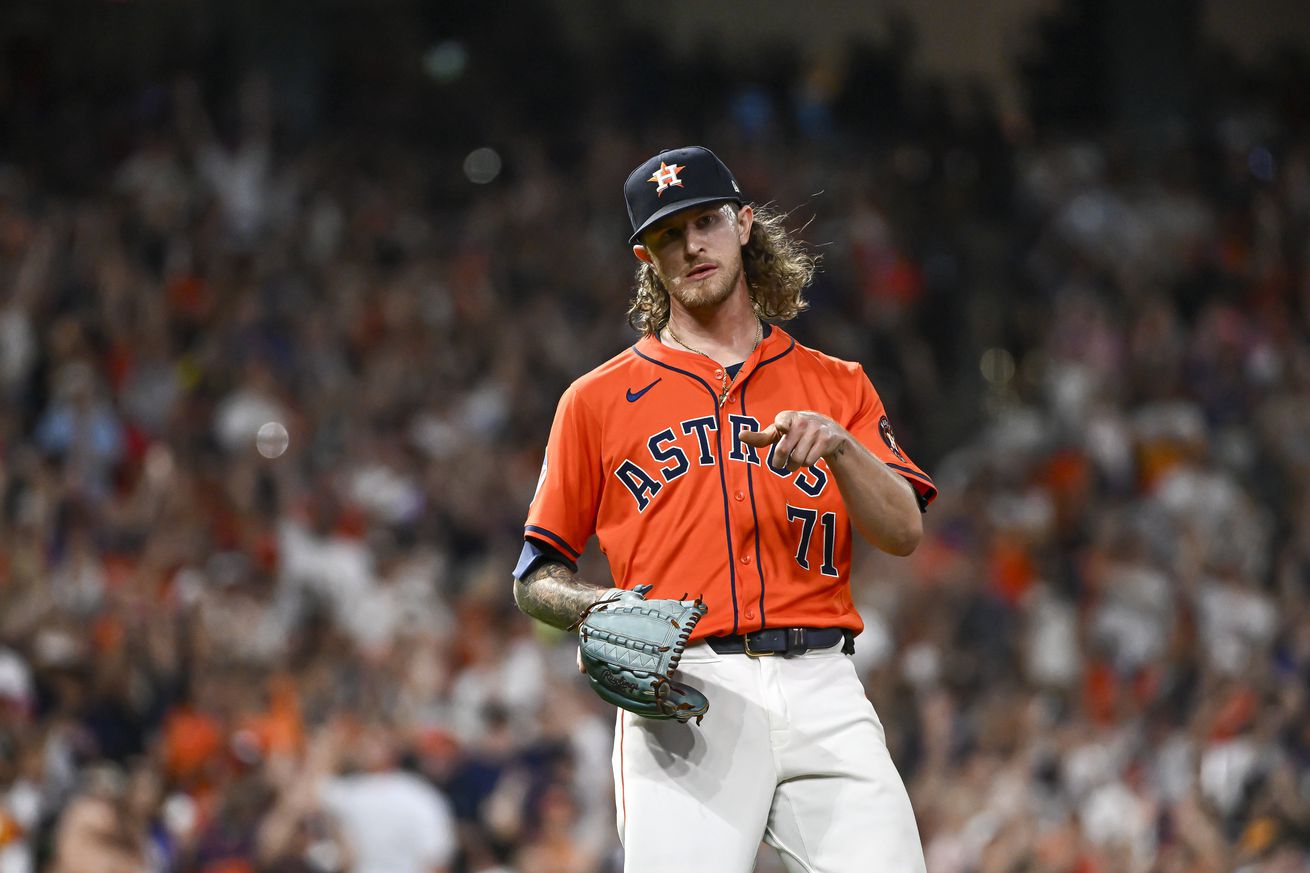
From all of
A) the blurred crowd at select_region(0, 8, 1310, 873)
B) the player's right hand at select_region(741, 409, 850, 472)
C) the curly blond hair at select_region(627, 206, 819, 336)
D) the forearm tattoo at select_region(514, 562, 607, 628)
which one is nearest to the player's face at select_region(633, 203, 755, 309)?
the curly blond hair at select_region(627, 206, 819, 336)

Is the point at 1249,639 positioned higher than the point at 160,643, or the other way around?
the point at 160,643

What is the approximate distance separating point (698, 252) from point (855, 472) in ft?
2.09

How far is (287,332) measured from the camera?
10.9m

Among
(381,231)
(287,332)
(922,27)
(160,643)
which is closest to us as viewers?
(160,643)

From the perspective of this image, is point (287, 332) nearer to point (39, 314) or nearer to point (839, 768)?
point (39, 314)

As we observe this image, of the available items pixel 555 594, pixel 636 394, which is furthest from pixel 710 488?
pixel 555 594

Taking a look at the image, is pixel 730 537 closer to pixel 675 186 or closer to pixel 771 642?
pixel 771 642

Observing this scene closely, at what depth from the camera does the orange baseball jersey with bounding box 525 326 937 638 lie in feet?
11.0

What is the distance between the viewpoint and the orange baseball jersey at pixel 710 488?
3.36 meters

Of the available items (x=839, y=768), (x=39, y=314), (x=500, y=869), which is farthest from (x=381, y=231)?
(x=839, y=768)

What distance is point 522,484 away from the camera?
10320 mm

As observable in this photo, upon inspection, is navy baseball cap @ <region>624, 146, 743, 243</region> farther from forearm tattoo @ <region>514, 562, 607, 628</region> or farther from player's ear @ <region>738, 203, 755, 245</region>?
forearm tattoo @ <region>514, 562, 607, 628</region>

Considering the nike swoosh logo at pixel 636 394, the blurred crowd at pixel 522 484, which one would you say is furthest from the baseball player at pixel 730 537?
the blurred crowd at pixel 522 484

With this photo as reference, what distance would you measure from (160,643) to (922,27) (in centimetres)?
1063
